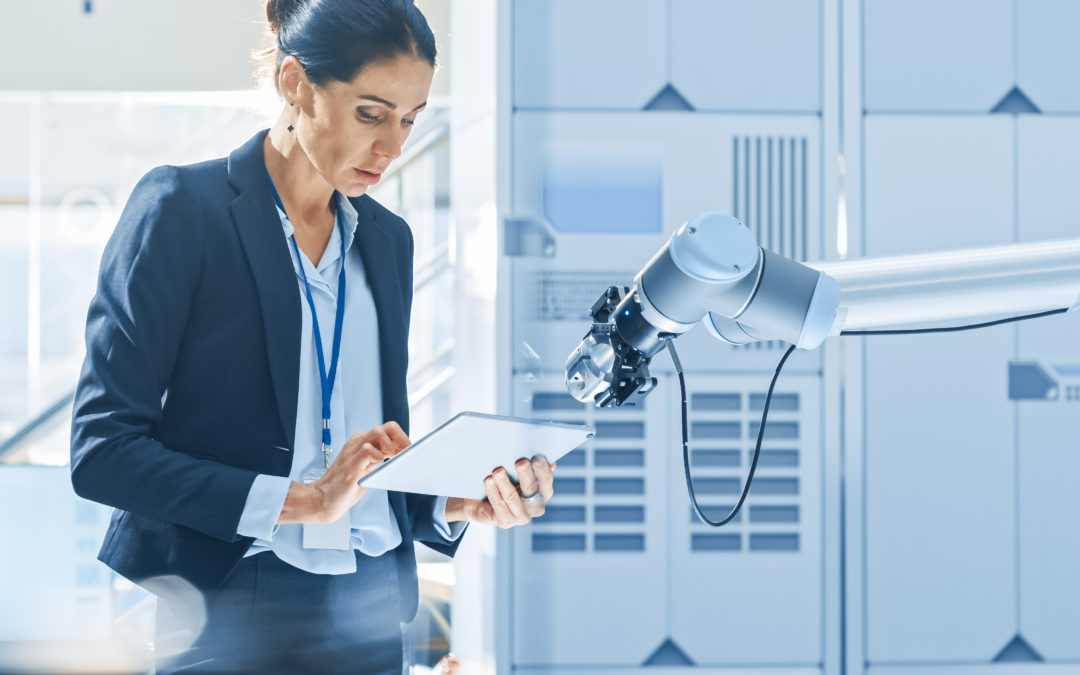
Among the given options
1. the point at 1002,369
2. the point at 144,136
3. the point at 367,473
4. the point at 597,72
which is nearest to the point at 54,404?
the point at 144,136

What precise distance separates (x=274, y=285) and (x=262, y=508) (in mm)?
195

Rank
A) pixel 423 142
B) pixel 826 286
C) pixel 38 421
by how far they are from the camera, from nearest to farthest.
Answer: pixel 826 286
pixel 38 421
pixel 423 142

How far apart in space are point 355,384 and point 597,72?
3.29 feet

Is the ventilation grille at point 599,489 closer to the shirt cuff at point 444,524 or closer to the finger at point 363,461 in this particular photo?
the shirt cuff at point 444,524

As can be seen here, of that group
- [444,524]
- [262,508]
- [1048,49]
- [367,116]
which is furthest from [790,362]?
[262,508]

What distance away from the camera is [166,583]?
2.64 feet

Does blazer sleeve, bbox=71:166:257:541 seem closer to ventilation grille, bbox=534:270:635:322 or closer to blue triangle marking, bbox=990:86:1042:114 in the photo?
ventilation grille, bbox=534:270:635:322

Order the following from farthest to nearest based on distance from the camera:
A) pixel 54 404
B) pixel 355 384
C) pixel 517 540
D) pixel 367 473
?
pixel 54 404, pixel 517 540, pixel 355 384, pixel 367 473

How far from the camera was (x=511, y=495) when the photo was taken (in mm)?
832

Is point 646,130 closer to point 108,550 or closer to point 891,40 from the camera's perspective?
point 891,40

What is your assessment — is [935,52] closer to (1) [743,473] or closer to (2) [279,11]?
(1) [743,473]

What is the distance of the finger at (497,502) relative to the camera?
0.83 m

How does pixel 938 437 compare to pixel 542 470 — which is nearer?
pixel 542 470

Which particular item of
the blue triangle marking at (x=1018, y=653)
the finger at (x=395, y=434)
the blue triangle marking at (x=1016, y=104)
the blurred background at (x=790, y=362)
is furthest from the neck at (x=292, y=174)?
the blue triangle marking at (x=1018, y=653)
